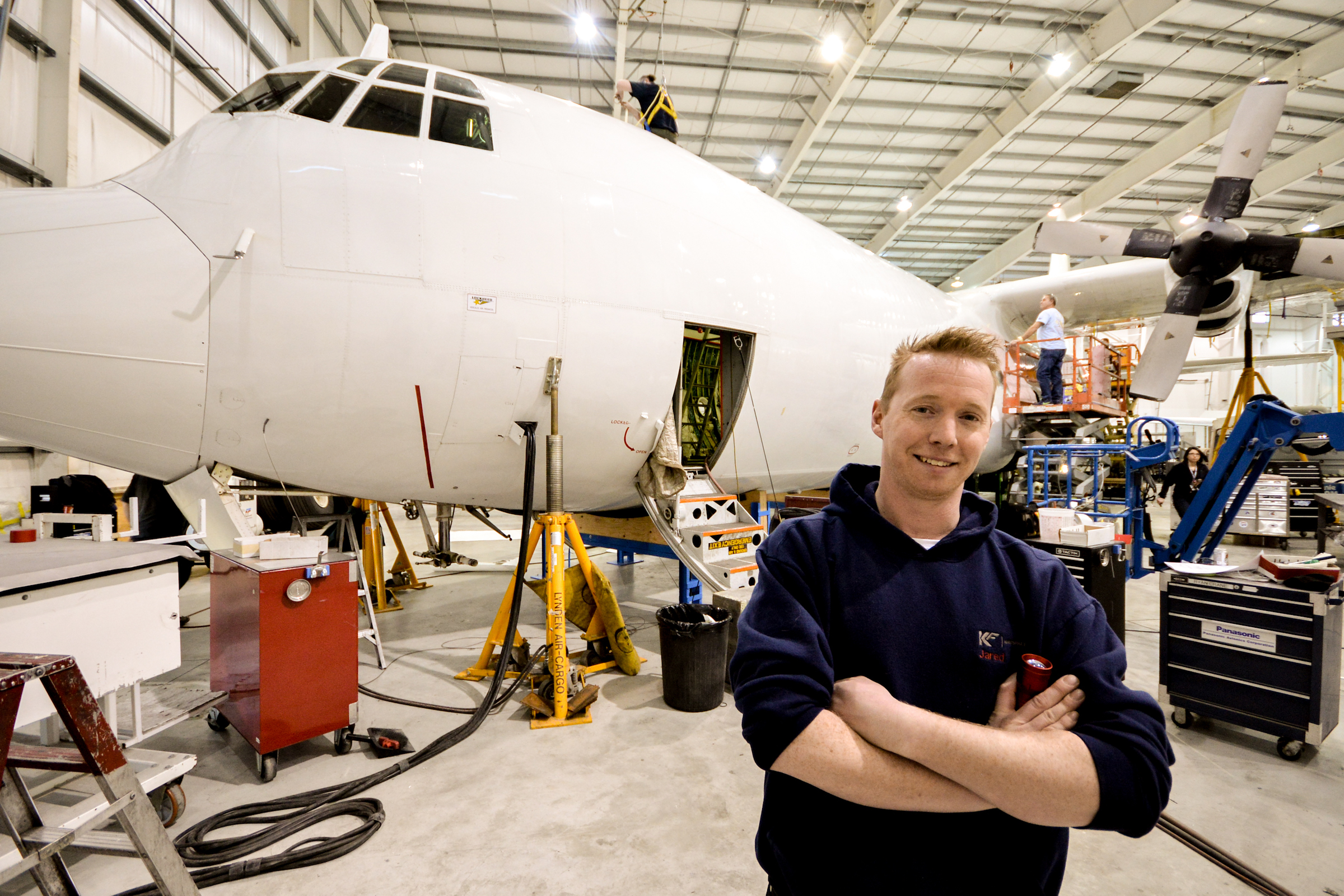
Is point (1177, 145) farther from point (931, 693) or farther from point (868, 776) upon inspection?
point (868, 776)

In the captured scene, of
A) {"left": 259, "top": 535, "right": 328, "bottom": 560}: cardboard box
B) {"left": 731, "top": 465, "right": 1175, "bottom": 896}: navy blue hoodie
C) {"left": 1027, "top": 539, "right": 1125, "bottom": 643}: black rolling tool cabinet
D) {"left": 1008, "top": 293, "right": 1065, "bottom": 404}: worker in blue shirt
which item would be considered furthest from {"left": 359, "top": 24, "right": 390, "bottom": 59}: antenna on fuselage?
{"left": 1008, "top": 293, "right": 1065, "bottom": 404}: worker in blue shirt

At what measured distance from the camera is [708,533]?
4.87m

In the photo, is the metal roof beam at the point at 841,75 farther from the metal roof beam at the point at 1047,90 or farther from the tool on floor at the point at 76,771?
the tool on floor at the point at 76,771

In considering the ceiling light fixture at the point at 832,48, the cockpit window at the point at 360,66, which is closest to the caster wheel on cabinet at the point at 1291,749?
the cockpit window at the point at 360,66

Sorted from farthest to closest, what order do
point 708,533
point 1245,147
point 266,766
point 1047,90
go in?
point 1047,90 < point 1245,147 < point 708,533 < point 266,766

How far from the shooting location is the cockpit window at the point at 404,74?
3910 millimetres

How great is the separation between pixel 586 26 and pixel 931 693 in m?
12.1

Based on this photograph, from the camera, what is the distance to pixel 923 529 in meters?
1.42

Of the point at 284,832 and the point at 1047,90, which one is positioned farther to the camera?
the point at 1047,90

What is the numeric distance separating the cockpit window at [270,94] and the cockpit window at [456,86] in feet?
2.44

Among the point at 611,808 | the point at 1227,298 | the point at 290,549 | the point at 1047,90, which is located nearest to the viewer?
the point at 611,808

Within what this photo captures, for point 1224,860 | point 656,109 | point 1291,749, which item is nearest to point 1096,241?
point 656,109

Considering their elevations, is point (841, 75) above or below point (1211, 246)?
above

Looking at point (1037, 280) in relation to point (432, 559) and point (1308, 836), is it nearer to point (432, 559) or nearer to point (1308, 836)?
point (1308, 836)
